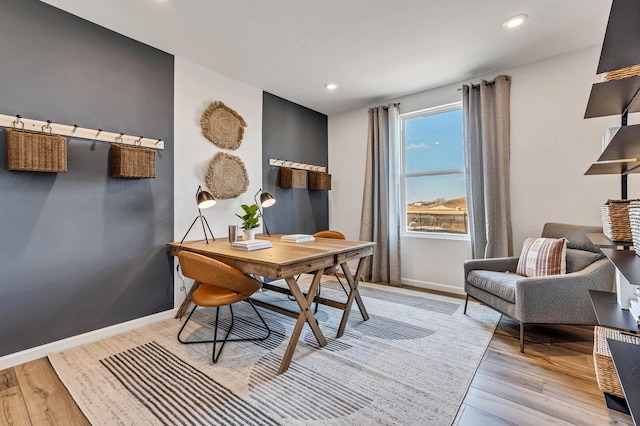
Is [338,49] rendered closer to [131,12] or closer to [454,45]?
[454,45]

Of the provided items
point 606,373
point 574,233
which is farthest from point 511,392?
point 574,233

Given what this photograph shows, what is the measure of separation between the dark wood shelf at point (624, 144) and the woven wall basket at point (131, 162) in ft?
9.83

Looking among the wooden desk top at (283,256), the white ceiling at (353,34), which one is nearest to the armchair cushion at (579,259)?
the wooden desk top at (283,256)

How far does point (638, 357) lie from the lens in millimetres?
1150

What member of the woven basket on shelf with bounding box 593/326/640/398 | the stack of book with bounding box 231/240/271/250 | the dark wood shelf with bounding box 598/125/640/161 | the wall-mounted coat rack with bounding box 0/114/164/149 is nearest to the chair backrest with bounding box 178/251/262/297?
the stack of book with bounding box 231/240/271/250

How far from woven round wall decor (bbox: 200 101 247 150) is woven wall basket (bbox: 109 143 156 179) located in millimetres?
751

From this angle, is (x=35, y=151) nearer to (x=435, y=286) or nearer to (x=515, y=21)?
(x=515, y=21)

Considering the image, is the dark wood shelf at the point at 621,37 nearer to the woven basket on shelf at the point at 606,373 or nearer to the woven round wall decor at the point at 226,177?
the woven basket on shelf at the point at 606,373

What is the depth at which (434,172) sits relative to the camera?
3.90 meters

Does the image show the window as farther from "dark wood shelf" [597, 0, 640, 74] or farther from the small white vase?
"dark wood shelf" [597, 0, 640, 74]

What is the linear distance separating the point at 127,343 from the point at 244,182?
1.97 m

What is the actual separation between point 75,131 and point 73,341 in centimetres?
165

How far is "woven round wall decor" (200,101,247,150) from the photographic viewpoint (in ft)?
10.5

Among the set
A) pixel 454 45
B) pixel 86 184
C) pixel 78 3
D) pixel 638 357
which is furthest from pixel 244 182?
pixel 638 357
